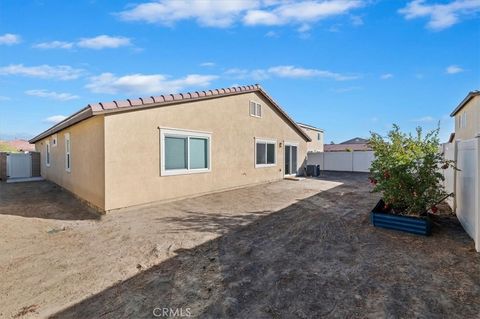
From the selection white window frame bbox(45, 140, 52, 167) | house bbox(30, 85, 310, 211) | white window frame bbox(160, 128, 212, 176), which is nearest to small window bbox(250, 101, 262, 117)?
house bbox(30, 85, 310, 211)

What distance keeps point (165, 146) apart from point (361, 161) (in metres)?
20.8

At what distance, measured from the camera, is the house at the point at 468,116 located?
650 inches

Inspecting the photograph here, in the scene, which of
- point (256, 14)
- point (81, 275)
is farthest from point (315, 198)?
point (81, 275)

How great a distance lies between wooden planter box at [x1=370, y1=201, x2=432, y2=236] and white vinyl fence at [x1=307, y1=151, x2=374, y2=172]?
1974 cm

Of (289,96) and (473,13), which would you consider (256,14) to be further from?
(289,96)

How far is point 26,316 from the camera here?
329 cm

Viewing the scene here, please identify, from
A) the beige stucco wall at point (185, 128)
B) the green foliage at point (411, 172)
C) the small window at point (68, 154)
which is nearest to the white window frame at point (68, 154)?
the small window at point (68, 154)

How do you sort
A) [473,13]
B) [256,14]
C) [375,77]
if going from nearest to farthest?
[473,13] < [256,14] < [375,77]

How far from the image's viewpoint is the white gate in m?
18.5

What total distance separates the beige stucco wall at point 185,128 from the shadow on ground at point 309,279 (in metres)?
4.22

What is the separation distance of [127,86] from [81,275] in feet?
63.0

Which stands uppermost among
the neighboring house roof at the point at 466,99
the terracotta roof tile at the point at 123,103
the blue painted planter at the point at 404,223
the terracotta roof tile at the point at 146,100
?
the neighboring house roof at the point at 466,99

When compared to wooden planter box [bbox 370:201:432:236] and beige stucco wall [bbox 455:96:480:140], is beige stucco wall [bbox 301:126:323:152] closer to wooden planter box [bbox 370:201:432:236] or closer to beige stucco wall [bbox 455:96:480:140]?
beige stucco wall [bbox 455:96:480:140]

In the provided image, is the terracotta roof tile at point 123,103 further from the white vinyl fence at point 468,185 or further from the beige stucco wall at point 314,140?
the beige stucco wall at point 314,140
